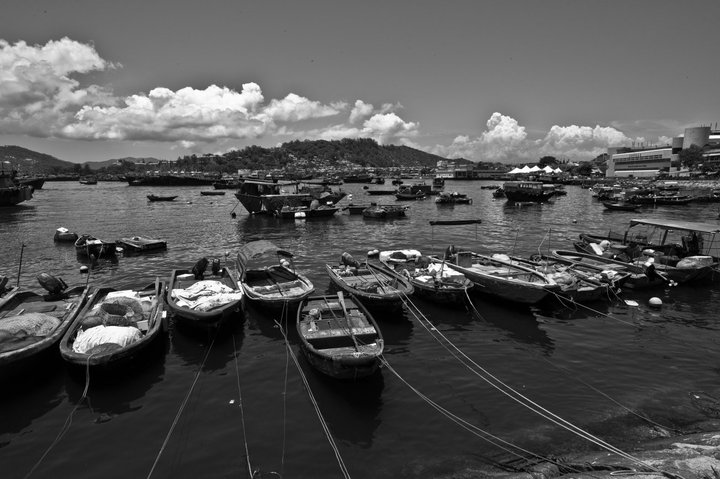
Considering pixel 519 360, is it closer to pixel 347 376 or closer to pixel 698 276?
pixel 347 376

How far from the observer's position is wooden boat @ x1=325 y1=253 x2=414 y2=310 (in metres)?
17.1

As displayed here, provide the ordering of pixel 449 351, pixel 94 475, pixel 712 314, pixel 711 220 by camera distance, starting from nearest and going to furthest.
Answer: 1. pixel 94 475
2. pixel 449 351
3. pixel 712 314
4. pixel 711 220

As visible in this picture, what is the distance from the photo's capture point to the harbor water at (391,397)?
9.73 m

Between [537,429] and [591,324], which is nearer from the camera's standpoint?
[537,429]

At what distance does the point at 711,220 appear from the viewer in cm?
5438

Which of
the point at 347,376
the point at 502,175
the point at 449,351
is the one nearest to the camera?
the point at 347,376

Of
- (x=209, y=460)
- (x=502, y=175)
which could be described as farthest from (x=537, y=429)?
(x=502, y=175)

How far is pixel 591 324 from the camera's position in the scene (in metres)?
17.7

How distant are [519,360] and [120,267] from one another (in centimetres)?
2628

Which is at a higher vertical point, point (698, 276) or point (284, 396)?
point (698, 276)

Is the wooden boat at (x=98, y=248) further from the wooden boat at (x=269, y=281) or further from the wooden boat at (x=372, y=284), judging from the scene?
the wooden boat at (x=372, y=284)

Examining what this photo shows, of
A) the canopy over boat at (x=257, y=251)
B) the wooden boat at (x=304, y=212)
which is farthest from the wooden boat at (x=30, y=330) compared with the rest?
the wooden boat at (x=304, y=212)

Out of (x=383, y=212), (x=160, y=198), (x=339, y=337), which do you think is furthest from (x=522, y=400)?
(x=160, y=198)

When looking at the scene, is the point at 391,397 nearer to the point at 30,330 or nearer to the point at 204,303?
the point at 204,303
